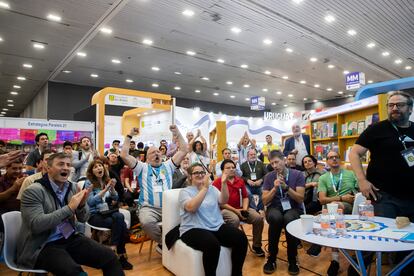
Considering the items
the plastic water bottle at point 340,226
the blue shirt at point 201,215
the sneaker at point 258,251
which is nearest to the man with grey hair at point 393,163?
the plastic water bottle at point 340,226

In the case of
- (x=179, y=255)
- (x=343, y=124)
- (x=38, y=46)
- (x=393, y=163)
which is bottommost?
(x=179, y=255)

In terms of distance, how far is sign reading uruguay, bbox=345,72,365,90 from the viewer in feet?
30.6

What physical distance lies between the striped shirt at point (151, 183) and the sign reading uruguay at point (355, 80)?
811 cm

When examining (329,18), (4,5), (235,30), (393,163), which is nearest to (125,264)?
(393,163)

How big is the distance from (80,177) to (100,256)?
2.70 metres

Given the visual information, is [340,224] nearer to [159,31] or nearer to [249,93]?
[159,31]

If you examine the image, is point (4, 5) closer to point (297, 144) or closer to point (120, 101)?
point (120, 101)

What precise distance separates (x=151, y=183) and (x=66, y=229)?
134 centimetres

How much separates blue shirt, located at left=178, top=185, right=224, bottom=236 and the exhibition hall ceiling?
392cm

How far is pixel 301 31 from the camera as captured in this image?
6703 mm

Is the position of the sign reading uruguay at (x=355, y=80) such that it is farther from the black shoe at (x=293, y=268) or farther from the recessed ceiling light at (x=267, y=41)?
the black shoe at (x=293, y=268)

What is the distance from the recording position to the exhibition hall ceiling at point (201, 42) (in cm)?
559

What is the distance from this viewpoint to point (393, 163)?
228cm

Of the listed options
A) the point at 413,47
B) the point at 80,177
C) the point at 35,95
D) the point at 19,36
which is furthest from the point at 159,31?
the point at 35,95
